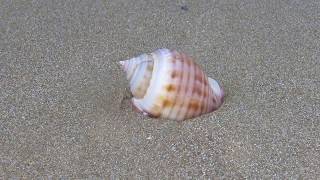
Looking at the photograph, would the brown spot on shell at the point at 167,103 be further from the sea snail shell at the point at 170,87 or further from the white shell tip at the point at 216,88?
the white shell tip at the point at 216,88

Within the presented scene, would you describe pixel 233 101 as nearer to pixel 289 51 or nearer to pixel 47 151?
pixel 289 51

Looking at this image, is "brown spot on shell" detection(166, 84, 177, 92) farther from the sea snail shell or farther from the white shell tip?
the white shell tip

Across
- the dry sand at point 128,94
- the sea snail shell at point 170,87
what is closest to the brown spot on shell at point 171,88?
the sea snail shell at point 170,87

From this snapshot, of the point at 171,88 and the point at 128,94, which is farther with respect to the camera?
the point at 128,94

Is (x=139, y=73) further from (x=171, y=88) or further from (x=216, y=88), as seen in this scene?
(x=216, y=88)

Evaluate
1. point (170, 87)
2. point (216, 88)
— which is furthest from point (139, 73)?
point (216, 88)

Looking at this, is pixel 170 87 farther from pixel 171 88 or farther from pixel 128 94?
pixel 128 94

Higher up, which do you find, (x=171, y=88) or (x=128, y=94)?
(x=171, y=88)
